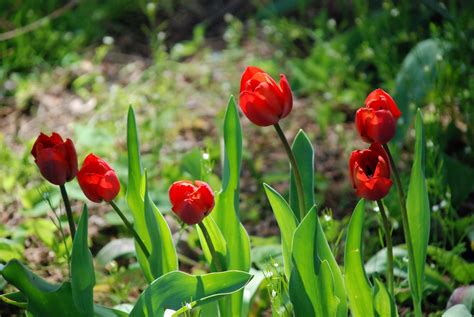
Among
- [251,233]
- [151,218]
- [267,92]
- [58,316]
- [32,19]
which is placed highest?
[32,19]

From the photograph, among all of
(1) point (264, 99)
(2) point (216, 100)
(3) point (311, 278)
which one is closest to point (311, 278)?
(3) point (311, 278)

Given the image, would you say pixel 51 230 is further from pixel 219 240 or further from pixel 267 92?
pixel 267 92

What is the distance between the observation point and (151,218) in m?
1.46

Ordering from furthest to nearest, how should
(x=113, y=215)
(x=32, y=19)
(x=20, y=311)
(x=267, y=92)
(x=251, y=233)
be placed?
(x=32, y=19) → (x=251, y=233) → (x=113, y=215) → (x=20, y=311) → (x=267, y=92)

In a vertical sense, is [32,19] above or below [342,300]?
above

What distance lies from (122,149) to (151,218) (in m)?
1.34

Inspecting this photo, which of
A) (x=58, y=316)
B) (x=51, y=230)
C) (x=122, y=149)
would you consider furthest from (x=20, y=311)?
(x=122, y=149)

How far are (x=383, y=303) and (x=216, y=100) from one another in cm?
168

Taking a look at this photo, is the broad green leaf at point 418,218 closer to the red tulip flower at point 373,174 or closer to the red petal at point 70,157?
the red tulip flower at point 373,174

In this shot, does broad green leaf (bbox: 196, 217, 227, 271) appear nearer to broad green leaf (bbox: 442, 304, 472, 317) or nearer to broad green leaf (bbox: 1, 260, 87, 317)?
broad green leaf (bbox: 1, 260, 87, 317)

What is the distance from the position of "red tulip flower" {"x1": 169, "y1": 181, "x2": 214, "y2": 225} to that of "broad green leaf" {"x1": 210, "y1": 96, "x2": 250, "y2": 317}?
156mm

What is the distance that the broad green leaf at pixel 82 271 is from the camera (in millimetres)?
1346

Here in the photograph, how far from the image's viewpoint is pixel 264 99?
137cm

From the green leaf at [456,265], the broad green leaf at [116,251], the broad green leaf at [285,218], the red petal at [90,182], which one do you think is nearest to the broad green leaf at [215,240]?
the broad green leaf at [285,218]
